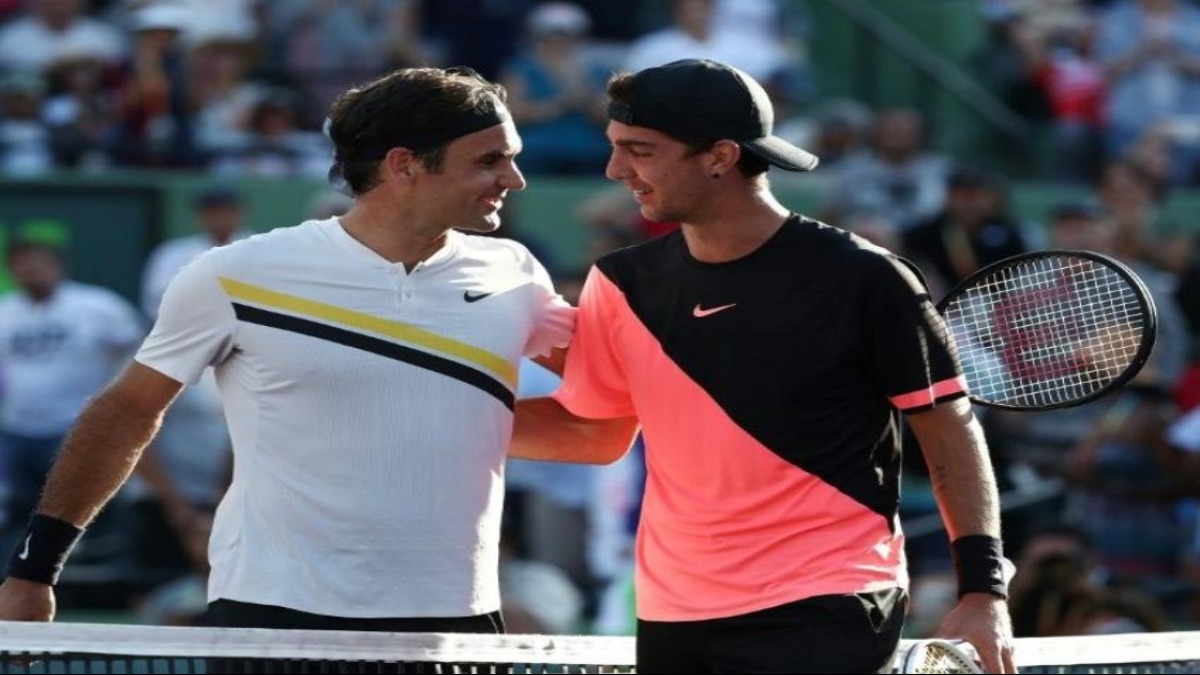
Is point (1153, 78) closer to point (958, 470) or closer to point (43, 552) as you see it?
point (958, 470)

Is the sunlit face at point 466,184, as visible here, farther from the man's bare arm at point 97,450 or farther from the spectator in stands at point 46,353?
the spectator in stands at point 46,353

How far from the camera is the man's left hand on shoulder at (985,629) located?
13.0 feet

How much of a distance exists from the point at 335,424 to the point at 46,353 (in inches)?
228

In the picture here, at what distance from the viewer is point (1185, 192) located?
485 inches

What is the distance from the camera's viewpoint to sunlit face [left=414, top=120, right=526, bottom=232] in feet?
14.8

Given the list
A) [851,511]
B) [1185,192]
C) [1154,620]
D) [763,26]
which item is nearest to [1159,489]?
[1154,620]

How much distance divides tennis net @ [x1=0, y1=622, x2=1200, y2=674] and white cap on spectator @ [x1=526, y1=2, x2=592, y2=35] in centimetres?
779

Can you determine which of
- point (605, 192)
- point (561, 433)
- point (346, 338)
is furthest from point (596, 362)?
point (605, 192)

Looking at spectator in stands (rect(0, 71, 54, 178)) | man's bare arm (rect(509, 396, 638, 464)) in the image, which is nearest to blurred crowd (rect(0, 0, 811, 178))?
spectator in stands (rect(0, 71, 54, 178))

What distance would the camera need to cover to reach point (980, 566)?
4047 millimetres

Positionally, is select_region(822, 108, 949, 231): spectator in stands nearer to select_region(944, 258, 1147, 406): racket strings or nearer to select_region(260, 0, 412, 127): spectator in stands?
select_region(260, 0, 412, 127): spectator in stands

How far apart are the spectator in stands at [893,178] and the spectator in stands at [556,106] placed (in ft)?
4.22

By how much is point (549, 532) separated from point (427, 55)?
397 centimetres

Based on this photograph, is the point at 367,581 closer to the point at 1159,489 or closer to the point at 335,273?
the point at 335,273
